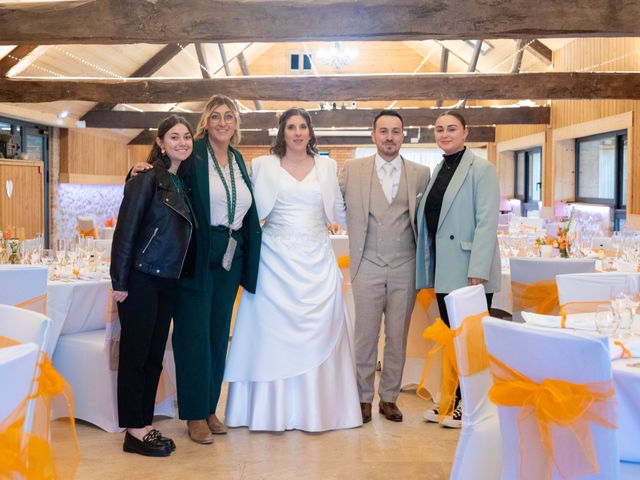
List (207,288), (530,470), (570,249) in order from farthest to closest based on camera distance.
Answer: (570,249) < (207,288) < (530,470)

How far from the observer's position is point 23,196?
39.8 feet

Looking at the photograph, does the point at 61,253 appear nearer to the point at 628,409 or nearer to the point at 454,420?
the point at 454,420

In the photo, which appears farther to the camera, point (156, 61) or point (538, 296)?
point (156, 61)

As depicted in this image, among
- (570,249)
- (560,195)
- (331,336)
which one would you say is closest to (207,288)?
(331,336)

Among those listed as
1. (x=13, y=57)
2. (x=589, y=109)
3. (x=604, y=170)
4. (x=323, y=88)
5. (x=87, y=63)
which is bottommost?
(x=604, y=170)

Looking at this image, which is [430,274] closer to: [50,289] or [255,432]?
[255,432]

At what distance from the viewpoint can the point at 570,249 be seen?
20.5 ft

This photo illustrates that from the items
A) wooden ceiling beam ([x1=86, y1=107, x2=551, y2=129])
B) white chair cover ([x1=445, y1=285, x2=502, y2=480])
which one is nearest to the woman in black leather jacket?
white chair cover ([x1=445, y1=285, x2=502, y2=480])

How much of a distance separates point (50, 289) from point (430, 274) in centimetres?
225

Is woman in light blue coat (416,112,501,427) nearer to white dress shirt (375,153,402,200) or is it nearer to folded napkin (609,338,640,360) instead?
white dress shirt (375,153,402,200)

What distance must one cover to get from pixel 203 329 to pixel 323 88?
24.3ft

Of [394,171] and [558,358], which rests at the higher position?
[394,171]

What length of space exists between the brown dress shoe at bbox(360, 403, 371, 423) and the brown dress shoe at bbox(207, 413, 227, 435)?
814 millimetres

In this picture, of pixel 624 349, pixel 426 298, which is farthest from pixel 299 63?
pixel 624 349
